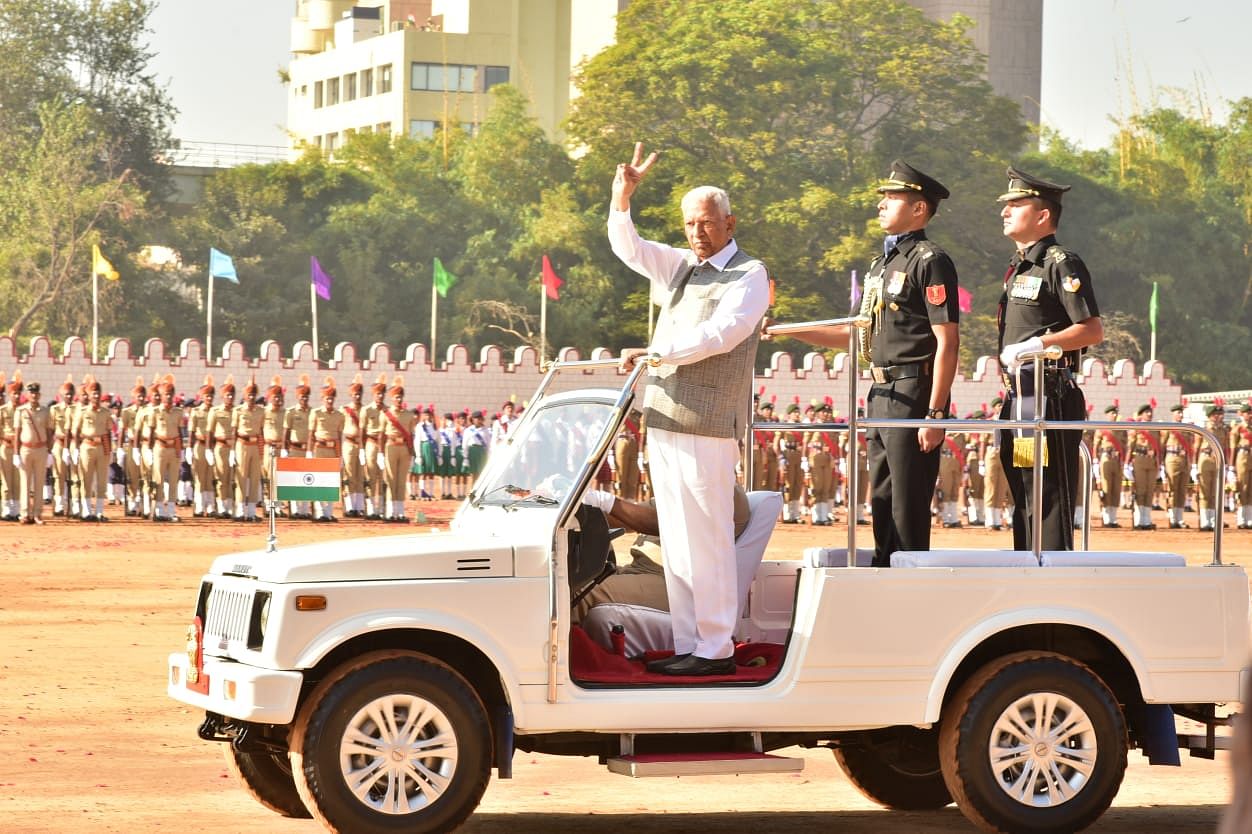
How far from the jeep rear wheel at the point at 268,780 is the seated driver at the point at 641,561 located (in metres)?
1.33

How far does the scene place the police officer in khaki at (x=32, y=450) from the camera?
27328 millimetres

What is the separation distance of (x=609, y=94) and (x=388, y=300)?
11.7 meters

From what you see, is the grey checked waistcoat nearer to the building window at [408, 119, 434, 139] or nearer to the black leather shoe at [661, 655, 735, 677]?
the black leather shoe at [661, 655, 735, 677]

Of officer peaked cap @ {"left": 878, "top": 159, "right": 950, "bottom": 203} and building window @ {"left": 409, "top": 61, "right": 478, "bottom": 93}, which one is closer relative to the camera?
officer peaked cap @ {"left": 878, "top": 159, "right": 950, "bottom": 203}

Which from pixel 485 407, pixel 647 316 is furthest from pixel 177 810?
pixel 647 316

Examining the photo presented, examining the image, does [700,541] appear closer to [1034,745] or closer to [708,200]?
[708,200]

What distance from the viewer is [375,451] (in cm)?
3081

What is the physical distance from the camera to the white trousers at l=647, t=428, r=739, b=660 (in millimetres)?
7199

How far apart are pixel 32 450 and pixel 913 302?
70.1 ft

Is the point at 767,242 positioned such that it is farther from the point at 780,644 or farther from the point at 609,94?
the point at 780,644

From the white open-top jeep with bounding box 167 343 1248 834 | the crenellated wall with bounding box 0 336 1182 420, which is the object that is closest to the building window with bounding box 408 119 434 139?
the crenellated wall with bounding box 0 336 1182 420

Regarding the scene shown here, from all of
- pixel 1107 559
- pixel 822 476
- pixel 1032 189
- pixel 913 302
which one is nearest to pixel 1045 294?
pixel 1032 189

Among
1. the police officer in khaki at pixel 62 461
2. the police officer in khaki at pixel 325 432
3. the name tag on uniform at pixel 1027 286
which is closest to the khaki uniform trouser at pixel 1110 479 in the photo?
the police officer in khaki at pixel 325 432

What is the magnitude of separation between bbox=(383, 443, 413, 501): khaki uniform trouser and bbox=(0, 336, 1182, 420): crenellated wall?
19.1 meters
